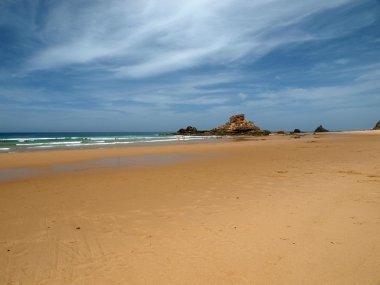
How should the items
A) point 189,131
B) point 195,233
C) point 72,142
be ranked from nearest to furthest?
point 195,233
point 72,142
point 189,131

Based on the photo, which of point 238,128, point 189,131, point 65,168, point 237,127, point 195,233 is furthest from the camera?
point 189,131

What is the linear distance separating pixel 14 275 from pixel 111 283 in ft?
3.90

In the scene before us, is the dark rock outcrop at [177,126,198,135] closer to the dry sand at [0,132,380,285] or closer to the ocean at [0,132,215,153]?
the ocean at [0,132,215,153]

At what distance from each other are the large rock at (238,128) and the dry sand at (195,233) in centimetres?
6436

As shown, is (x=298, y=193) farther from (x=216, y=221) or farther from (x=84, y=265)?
(x=84, y=265)

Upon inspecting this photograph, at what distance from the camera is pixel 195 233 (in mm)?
4285

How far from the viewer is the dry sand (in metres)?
3.12

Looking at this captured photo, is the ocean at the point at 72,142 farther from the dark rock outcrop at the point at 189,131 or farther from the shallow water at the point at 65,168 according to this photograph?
the dark rock outcrop at the point at 189,131

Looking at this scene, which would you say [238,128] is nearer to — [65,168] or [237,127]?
[237,127]

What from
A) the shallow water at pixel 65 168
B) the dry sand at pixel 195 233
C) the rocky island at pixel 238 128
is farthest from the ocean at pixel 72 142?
the dry sand at pixel 195 233

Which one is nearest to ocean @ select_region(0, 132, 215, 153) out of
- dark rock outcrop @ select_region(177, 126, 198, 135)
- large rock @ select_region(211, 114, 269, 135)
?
large rock @ select_region(211, 114, 269, 135)

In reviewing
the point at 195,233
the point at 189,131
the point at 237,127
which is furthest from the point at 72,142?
the point at 189,131

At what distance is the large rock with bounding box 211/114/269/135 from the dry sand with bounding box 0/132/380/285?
64.4 m

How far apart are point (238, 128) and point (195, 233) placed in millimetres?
70809
